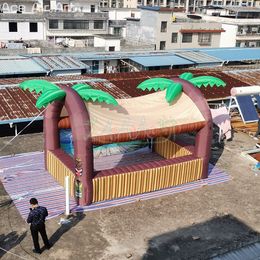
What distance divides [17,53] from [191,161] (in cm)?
2832

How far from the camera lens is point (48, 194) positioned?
59.7ft

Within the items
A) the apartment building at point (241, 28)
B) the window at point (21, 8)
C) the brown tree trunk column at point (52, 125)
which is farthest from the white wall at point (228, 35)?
the brown tree trunk column at point (52, 125)

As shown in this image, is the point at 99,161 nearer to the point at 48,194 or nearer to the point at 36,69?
the point at 48,194

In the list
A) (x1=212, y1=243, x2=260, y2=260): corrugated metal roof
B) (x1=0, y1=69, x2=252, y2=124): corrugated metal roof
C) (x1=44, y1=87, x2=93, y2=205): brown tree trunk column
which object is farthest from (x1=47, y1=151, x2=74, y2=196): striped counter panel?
(x1=212, y1=243, x2=260, y2=260): corrugated metal roof

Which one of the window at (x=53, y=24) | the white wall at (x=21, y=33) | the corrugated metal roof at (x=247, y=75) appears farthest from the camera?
the window at (x=53, y=24)

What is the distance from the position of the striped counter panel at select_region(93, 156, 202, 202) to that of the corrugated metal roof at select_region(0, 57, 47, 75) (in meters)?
18.5

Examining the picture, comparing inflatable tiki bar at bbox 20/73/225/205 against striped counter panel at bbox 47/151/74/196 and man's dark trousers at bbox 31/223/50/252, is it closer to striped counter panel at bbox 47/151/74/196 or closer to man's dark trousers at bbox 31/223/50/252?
striped counter panel at bbox 47/151/74/196

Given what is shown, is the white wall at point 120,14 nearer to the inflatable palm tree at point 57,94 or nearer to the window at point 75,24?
the window at point 75,24

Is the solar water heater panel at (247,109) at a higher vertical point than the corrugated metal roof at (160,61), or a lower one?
lower

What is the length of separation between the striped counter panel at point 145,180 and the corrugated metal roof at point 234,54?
1029 inches

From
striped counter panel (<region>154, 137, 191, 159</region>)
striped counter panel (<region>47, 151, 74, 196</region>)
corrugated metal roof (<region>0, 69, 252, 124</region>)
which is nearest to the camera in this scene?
striped counter panel (<region>47, 151, 74, 196</region>)

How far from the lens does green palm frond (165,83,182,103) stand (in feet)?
64.1

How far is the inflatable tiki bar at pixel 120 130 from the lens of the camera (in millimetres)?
16734

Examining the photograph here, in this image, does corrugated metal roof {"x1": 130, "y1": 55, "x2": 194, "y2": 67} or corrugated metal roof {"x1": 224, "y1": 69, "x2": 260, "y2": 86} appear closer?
corrugated metal roof {"x1": 224, "y1": 69, "x2": 260, "y2": 86}
